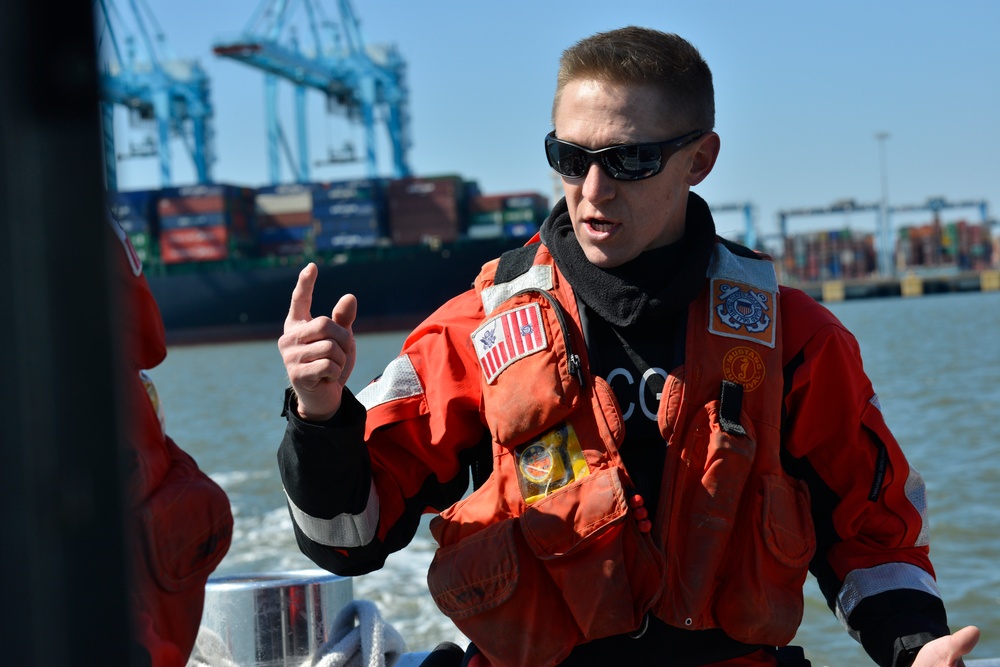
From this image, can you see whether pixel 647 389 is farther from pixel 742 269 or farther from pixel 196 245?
pixel 196 245

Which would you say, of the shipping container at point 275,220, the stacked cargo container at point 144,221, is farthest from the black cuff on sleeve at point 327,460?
the shipping container at point 275,220

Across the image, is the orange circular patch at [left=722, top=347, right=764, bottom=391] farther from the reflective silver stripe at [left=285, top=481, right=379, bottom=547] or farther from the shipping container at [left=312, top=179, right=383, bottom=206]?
the shipping container at [left=312, top=179, right=383, bottom=206]

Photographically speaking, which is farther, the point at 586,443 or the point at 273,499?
the point at 273,499

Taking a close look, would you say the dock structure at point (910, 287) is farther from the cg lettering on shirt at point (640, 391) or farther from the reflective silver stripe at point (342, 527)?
the reflective silver stripe at point (342, 527)

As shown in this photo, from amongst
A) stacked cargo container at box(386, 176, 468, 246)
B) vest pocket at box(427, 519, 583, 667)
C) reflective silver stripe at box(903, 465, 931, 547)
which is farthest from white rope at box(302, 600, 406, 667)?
stacked cargo container at box(386, 176, 468, 246)

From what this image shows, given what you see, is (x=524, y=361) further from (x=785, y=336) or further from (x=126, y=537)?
(x=126, y=537)

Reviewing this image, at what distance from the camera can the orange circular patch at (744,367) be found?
5.44ft

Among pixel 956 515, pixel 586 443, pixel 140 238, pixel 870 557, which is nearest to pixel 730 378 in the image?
pixel 586 443

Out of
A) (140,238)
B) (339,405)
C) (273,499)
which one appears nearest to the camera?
(339,405)

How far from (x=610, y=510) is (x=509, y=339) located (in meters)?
0.31

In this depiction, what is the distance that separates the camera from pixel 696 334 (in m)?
1.69

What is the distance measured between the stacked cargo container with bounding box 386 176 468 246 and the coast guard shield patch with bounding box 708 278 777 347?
33.3 meters

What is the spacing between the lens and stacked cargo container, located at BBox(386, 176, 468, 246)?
3525 cm

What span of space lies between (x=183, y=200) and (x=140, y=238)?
1830 millimetres
